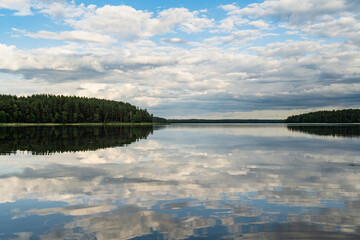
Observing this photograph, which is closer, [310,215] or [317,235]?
[317,235]

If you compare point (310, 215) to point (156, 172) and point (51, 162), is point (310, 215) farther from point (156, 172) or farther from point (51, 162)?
point (51, 162)

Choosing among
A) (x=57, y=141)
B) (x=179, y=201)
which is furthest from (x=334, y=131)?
(x=179, y=201)

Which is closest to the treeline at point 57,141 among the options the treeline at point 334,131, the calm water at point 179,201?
the calm water at point 179,201

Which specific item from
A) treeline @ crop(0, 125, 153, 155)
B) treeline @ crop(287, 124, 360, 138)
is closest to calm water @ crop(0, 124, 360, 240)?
treeline @ crop(0, 125, 153, 155)

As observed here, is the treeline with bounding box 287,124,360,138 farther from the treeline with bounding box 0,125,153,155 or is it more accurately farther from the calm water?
the calm water

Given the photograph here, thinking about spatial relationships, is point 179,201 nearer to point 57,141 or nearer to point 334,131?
point 57,141

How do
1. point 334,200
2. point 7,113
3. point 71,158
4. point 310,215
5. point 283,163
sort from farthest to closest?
point 7,113 → point 71,158 → point 283,163 → point 334,200 → point 310,215

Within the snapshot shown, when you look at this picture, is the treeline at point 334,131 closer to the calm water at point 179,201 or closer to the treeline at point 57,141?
the treeline at point 57,141

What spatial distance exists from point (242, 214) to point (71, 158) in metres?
20.6

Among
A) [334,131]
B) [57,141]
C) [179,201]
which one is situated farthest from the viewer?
[334,131]

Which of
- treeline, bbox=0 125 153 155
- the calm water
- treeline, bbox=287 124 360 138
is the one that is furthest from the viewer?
treeline, bbox=287 124 360 138

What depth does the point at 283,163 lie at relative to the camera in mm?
24734

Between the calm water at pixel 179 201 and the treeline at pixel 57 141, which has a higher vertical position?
the treeline at pixel 57 141

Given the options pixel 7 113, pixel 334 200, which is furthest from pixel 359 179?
pixel 7 113
